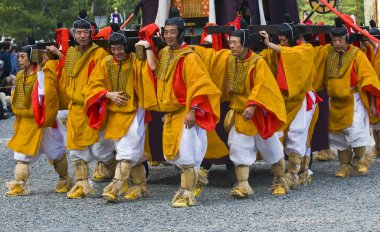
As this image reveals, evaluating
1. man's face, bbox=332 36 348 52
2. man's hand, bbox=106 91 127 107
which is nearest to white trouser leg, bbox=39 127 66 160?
man's hand, bbox=106 91 127 107

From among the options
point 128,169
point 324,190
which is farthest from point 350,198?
point 128,169

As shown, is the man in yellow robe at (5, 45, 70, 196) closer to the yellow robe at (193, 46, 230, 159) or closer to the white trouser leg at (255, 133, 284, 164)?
the yellow robe at (193, 46, 230, 159)

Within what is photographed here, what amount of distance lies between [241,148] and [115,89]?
4.10 feet

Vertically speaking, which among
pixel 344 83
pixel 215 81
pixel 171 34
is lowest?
pixel 344 83

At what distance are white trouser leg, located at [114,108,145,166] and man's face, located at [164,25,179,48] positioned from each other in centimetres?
79

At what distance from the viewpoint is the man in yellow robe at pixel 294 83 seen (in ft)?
31.6

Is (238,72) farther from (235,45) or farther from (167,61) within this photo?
(167,61)

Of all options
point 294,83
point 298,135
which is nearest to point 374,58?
point 298,135

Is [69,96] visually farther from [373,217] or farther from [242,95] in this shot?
[373,217]

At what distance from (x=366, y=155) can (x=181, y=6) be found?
256cm

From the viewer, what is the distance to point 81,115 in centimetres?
959

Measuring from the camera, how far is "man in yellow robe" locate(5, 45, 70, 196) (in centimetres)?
981

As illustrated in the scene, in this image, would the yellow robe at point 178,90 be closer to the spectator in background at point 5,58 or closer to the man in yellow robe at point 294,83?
the man in yellow robe at point 294,83

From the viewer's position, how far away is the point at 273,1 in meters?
11.0
